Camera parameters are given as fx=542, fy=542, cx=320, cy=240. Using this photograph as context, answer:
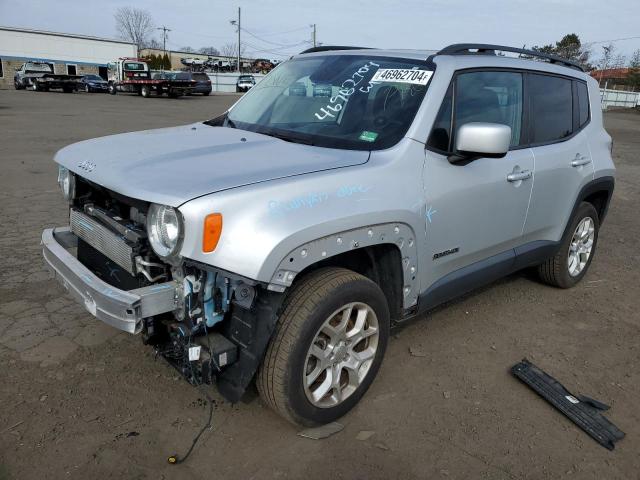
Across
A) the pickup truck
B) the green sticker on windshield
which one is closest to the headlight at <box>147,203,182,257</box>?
the green sticker on windshield

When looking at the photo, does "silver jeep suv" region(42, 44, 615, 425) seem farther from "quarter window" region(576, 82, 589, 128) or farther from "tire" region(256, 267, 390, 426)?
"quarter window" region(576, 82, 589, 128)

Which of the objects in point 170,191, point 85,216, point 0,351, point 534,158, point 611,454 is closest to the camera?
point 170,191

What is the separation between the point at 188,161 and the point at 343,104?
111 cm

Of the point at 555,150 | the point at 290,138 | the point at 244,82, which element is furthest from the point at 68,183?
the point at 244,82

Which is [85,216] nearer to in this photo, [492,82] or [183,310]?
[183,310]

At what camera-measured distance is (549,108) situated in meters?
4.12

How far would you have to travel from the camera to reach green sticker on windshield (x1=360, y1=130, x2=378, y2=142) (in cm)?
306

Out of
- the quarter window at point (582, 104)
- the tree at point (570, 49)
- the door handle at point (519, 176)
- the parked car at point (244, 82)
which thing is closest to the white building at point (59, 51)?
the parked car at point (244, 82)

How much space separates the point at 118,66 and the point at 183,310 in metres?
37.6

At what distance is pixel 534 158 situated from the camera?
3.81m

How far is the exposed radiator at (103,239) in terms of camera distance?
2.61 m

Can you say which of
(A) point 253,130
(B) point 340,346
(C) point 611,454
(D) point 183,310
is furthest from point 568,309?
(D) point 183,310

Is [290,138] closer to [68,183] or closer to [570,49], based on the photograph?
[68,183]

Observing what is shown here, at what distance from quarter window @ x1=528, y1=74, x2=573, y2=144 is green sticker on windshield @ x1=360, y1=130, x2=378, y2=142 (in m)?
1.45
